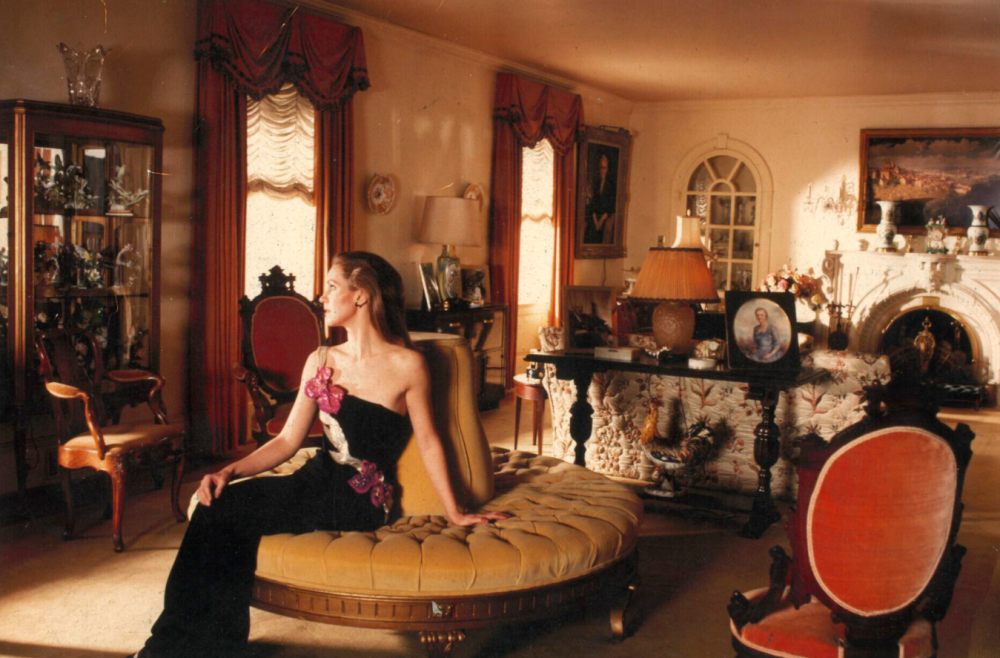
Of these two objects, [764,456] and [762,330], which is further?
[762,330]

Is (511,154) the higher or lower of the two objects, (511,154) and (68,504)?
the higher

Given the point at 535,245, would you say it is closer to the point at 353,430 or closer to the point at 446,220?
the point at 446,220

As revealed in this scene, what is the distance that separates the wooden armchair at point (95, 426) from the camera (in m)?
3.71

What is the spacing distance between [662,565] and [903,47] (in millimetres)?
4781

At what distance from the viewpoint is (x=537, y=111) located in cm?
808

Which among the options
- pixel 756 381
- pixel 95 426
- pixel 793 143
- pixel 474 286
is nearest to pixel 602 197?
pixel 793 143

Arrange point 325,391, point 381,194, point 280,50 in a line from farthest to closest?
point 381,194 → point 280,50 → point 325,391

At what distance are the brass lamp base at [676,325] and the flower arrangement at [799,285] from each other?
194 inches

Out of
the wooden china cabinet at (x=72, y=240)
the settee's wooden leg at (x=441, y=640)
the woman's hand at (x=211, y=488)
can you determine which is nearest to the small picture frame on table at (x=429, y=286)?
the wooden china cabinet at (x=72, y=240)

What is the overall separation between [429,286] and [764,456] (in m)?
3.17

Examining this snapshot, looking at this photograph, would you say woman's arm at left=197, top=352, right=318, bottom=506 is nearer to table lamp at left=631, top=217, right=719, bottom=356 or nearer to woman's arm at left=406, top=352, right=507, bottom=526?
woman's arm at left=406, top=352, right=507, bottom=526

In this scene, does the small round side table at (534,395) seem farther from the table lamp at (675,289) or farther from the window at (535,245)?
the window at (535,245)

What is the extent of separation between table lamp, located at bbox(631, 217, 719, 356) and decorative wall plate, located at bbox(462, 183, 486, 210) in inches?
120

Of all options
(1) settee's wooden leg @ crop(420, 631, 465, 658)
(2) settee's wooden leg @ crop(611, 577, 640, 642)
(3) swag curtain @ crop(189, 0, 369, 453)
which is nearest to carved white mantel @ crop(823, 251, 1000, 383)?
(3) swag curtain @ crop(189, 0, 369, 453)
